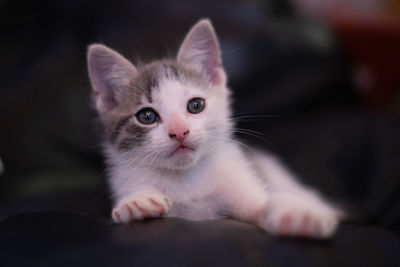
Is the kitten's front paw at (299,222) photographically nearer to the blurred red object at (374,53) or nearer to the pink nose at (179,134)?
the pink nose at (179,134)

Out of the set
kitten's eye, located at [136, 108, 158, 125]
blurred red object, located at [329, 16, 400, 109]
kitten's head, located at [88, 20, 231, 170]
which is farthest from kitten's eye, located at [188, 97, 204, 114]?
blurred red object, located at [329, 16, 400, 109]

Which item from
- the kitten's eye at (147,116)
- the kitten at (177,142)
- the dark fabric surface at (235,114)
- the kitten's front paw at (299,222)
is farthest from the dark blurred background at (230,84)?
the kitten's front paw at (299,222)

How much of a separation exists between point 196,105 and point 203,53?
253 mm

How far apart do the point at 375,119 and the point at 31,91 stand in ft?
5.89

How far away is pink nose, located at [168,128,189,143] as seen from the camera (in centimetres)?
109

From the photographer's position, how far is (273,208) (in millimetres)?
950

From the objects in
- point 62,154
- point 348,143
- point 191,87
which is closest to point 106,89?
point 191,87

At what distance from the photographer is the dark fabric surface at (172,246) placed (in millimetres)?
812

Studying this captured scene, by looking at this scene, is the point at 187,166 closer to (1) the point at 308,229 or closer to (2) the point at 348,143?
(1) the point at 308,229

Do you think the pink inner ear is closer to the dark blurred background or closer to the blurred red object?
the dark blurred background

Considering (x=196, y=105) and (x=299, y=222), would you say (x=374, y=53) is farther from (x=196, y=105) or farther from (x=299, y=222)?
(x=299, y=222)

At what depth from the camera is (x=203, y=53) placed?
1377mm

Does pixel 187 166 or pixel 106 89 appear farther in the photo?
pixel 106 89

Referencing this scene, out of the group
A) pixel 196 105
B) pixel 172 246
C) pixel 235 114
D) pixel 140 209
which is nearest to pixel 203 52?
pixel 196 105
